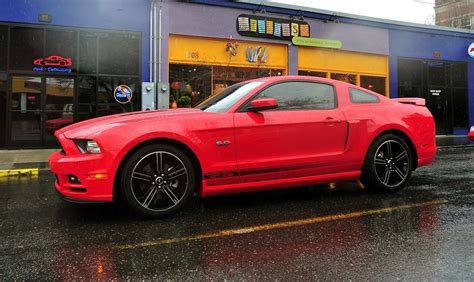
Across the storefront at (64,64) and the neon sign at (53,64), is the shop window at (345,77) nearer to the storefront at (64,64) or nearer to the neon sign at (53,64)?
the storefront at (64,64)

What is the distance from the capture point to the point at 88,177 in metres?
3.80

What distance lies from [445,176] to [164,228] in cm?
499

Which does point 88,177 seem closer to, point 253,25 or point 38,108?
point 38,108

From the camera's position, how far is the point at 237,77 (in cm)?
1508

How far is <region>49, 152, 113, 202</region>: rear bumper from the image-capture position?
3.80 metres

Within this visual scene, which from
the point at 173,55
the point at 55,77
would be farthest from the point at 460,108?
the point at 55,77

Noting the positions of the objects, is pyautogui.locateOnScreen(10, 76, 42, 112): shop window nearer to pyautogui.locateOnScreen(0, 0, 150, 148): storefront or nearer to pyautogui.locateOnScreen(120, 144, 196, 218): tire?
pyautogui.locateOnScreen(0, 0, 150, 148): storefront

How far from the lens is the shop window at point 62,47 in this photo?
1227 cm

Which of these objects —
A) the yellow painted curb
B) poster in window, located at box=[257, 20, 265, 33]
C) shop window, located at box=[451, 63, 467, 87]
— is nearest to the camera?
the yellow painted curb

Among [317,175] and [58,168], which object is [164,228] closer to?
[58,168]

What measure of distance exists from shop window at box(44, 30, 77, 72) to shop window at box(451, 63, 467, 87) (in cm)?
1675

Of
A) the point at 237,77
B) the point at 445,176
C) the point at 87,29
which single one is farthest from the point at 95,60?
the point at 445,176

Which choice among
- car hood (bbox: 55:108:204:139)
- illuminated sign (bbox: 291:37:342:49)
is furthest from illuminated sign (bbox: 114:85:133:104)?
car hood (bbox: 55:108:204:139)

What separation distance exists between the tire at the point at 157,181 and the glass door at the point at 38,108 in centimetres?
956
